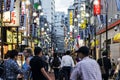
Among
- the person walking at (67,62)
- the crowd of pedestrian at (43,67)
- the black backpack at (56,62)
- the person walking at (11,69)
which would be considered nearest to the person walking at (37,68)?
the crowd of pedestrian at (43,67)

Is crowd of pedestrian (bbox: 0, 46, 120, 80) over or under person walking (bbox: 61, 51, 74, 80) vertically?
over

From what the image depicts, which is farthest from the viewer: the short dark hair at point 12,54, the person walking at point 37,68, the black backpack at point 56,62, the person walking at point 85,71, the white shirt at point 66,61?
the black backpack at point 56,62

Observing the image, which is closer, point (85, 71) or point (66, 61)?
point (85, 71)

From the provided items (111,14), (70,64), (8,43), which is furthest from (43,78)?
(111,14)

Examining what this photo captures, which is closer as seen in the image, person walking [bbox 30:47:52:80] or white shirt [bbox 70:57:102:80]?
Answer: white shirt [bbox 70:57:102:80]

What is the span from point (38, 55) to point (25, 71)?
2.66 meters

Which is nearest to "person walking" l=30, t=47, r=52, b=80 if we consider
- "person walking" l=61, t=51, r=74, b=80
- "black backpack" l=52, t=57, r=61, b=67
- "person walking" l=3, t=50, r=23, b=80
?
"person walking" l=3, t=50, r=23, b=80

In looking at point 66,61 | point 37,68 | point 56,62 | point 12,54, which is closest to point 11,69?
point 12,54

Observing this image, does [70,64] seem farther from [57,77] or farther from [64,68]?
[57,77]

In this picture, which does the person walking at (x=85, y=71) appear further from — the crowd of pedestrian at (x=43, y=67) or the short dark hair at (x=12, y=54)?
the short dark hair at (x=12, y=54)

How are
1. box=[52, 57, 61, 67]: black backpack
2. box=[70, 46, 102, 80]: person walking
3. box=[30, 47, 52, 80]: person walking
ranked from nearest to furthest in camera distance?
box=[70, 46, 102, 80]: person walking < box=[30, 47, 52, 80]: person walking < box=[52, 57, 61, 67]: black backpack

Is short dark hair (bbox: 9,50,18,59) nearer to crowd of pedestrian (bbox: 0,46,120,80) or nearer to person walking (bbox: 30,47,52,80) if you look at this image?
crowd of pedestrian (bbox: 0,46,120,80)

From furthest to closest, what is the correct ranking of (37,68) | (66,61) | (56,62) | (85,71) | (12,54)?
(56,62) → (66,61) → (12,54) → (37,68) → (85,71)

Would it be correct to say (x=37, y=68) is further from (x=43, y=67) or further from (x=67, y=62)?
(x=67, y=62)
